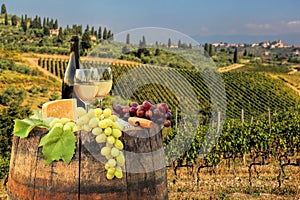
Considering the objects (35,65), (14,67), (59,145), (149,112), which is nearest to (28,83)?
(14,67)

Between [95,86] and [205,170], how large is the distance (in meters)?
8.63

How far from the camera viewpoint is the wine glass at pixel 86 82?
2.59 m

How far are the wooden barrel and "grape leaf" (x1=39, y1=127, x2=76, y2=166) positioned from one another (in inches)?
1.7

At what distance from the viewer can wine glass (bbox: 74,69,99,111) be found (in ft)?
8.50

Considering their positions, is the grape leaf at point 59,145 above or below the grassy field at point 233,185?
above

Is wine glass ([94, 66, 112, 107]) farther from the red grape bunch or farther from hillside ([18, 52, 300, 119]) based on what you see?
hillside ([18, 52, 300, 119])

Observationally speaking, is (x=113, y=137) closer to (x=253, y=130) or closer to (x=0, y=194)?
(x=0, y=194)

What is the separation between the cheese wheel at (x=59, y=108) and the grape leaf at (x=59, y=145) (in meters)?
0.43

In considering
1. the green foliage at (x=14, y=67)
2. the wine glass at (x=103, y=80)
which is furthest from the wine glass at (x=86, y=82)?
the green foliage at (x=14, y=67)

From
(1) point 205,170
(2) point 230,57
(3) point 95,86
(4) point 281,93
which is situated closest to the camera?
(3) point 95,86

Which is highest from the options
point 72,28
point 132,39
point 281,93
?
point 72,28

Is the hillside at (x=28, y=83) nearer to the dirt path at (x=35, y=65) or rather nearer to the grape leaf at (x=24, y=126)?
the dirt path at (x=35, y=65)

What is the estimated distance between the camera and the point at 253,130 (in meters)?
12.4

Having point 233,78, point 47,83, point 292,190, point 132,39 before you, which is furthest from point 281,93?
point 132,39
